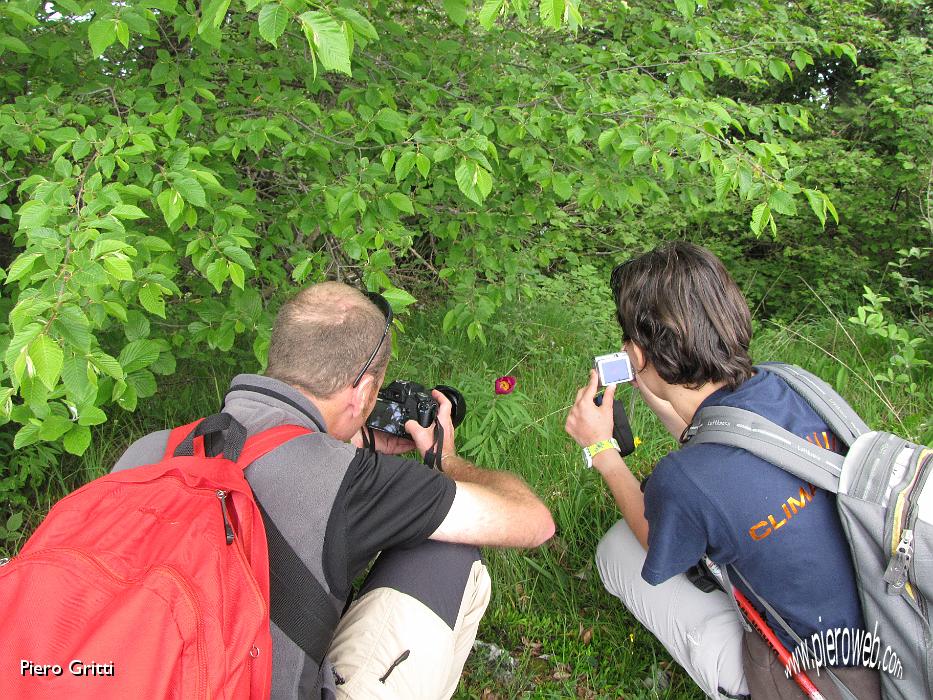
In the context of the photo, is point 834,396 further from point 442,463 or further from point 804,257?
point 804,257

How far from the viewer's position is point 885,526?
144cm

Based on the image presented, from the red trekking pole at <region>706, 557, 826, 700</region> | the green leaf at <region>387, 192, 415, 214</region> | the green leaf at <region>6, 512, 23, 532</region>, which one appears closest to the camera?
the red trekking pole at <region>706, 557, 826, 700</region>

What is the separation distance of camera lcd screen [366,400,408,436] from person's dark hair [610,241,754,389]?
2.71 ft

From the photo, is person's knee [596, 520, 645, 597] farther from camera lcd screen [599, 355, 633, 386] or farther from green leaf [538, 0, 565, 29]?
green leaf [538, 0, 565, 29]

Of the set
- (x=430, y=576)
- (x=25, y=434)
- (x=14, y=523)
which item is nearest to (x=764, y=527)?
(x=430, y=576)

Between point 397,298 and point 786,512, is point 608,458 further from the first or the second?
point 397,298

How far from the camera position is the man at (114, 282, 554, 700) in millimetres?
1450

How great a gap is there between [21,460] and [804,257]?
6.48 meters

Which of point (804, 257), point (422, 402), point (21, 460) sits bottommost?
point (804, 257)

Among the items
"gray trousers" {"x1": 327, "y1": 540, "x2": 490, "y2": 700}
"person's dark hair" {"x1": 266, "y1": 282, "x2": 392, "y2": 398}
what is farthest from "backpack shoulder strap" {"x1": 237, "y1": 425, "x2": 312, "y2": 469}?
"gray trousers" {"x1": 327, "y1": 540, "x2": 490, "y2": 700}

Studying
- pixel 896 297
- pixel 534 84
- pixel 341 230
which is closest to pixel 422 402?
pixel 341 230

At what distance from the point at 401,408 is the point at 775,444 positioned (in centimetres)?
114

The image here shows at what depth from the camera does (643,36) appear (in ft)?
11.5

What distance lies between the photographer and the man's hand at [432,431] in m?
2.14
